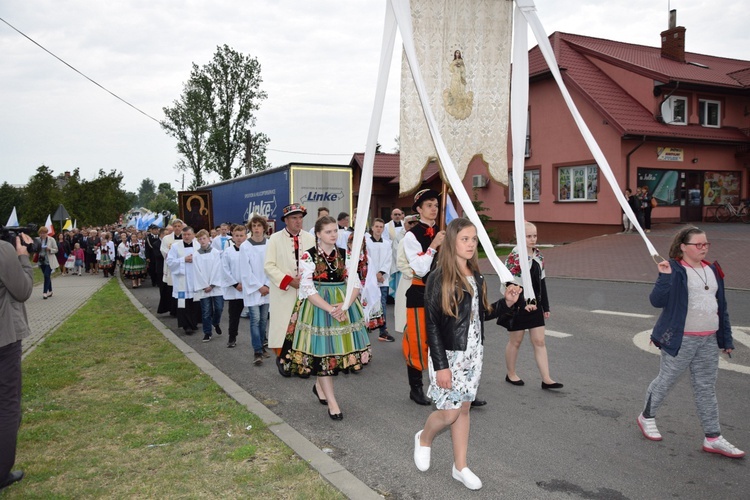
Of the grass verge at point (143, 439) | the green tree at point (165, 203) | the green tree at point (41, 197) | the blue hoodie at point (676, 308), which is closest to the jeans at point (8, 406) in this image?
the grass verge at point (143, 439)

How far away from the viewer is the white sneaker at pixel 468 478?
3.94 meters

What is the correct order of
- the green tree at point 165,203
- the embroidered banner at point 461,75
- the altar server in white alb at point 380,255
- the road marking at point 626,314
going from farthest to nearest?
the green tree at point 165,203 < the altar server in white alb at point 380,255 < the road marking at point 626,314 < the embroidered banner at point 461,75

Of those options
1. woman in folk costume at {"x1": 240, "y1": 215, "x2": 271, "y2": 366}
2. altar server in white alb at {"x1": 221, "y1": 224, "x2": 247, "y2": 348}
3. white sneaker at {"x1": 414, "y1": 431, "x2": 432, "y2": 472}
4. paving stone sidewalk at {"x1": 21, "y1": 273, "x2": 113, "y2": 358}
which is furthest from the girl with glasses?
paving stone sidewalk at {"x1": 21, "y1": 273, "x2": 113, "y2": 358}

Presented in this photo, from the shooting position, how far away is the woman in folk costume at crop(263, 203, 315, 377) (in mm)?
6566

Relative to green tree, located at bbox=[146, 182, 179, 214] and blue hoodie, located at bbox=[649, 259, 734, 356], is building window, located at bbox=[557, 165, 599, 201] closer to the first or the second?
blue hoodie, located at bbox=[649, 259, 734, 356]

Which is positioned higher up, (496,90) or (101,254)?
(496,90)

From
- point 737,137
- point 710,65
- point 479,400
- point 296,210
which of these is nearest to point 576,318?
point 479,400

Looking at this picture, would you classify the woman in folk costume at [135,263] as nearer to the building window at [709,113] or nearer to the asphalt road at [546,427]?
the asphalt road at [546,427]

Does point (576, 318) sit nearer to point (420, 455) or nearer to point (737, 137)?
point (420, 455)

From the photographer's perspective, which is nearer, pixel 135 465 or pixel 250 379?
pixel 135 465

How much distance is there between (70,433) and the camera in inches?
202

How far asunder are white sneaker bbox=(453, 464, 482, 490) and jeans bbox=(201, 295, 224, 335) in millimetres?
6606

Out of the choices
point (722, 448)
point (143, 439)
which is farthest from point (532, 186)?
point (143, 439)

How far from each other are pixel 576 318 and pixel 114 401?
7.42m
